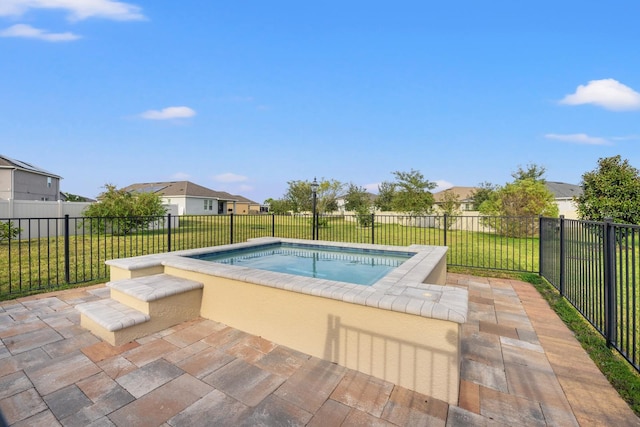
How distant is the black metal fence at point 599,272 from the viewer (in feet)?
7.82

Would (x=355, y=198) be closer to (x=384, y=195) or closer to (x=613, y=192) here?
(x=384, y=195)

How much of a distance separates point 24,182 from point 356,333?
79.8ft

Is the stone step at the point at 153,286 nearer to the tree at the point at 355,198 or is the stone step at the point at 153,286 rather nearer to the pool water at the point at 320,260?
the pool water at the point at 320,260

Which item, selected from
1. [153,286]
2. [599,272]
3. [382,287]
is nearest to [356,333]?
[382,287]

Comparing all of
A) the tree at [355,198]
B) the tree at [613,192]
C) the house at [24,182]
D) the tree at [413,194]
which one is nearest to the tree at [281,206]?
the tree at [355,198]

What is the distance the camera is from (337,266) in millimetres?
5277

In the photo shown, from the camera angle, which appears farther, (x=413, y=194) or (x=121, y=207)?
(x=413, y=194)

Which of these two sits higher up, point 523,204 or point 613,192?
point 613,192

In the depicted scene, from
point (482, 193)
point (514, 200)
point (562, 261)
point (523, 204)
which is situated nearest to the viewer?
point (562, 261)

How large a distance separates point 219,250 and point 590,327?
5481 millimetres

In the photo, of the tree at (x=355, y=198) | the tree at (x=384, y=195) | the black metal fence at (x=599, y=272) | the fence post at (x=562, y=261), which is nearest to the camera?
the black metal fence at (x=599, y=272)

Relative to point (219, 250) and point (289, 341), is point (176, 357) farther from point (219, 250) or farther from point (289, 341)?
point (219, 250)

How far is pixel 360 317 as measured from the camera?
2420 millimetres

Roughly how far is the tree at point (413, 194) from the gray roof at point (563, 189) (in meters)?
12.4
